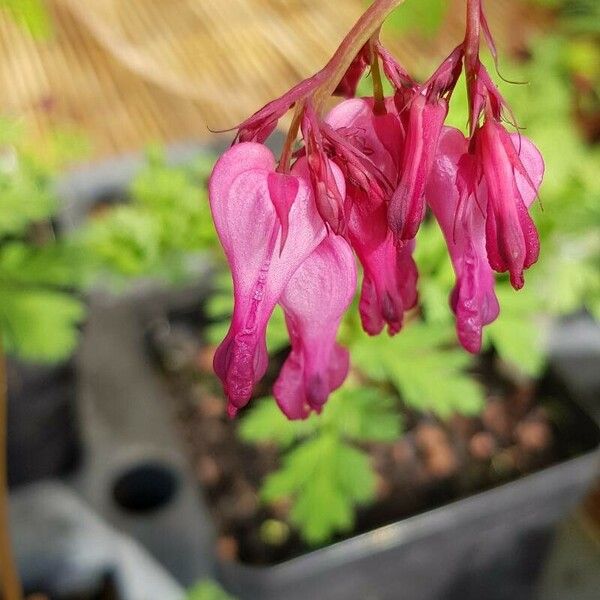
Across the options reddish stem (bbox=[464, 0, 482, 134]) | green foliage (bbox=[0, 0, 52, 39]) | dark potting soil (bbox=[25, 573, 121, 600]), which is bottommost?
dark potting soil (bbox=[25, 573, 121, 600])

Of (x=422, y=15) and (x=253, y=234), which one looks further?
(x=422, y=15)

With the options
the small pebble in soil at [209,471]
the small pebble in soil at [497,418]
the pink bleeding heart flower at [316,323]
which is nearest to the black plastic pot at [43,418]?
the small pebble in soil at [209,471]

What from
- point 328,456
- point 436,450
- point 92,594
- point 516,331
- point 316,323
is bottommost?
point 436,450

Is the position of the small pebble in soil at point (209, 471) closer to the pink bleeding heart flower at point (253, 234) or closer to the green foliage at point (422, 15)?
the green foliage at point (422, 15)

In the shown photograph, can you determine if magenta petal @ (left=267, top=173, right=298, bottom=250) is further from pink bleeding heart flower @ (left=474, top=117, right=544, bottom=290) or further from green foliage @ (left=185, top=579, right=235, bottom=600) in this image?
green foliage @ (left=185, top=579, right=235, bottom=600)

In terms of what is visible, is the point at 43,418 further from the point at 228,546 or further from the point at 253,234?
the point at 253,234

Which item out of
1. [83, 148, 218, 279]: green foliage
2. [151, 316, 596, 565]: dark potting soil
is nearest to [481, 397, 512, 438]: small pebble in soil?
[151, 316, 596, 565]: dark potting soil

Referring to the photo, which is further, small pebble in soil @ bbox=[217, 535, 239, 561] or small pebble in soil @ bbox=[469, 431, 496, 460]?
small pebble in soil @ bbox=[469, 431, 496, 460]

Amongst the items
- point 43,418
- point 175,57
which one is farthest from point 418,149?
point 175,57
